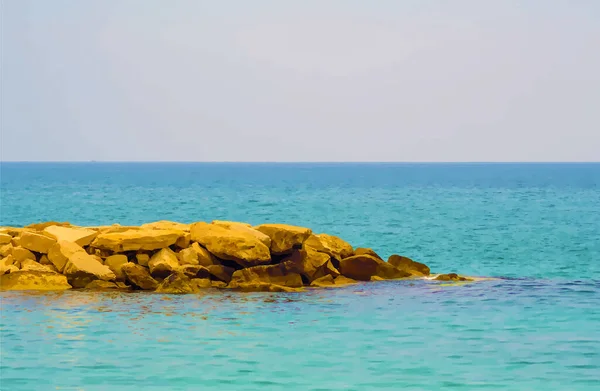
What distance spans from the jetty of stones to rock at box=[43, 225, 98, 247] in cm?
3

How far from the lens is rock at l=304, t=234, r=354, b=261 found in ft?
93.6

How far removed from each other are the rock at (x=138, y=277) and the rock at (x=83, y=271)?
0.56 m

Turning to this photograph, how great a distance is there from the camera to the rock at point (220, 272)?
26922 mm

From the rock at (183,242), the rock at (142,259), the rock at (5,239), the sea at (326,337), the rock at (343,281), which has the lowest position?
the sea at (326,337)

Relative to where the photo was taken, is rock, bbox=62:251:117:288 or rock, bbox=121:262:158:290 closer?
rock, bbox=121:262:158:290

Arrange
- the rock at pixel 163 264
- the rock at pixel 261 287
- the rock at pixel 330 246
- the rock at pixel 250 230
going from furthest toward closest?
1. the rock at pixel 330 246
2. the rock at pixel 250 230
3. the rock at pixel 163 264
4. the rock at pixel 261 287

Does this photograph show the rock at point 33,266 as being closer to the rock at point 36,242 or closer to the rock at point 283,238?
the rock at point 36,242

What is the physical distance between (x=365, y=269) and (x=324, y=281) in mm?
1682

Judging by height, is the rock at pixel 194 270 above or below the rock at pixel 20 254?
below

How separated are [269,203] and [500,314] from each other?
62076 millimetres

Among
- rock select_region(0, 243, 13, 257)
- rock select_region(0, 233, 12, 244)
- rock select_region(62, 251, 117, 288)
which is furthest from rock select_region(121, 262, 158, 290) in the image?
rock select_region(0, 233, 12, 244)

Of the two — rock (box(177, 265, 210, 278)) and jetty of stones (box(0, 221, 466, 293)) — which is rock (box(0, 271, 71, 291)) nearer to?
jetty of stones (box(0, 221, 466, 293))

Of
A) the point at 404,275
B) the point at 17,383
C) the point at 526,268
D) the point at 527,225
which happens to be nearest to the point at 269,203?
the point at 527,225

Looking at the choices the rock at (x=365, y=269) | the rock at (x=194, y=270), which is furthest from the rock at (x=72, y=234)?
the rock at (x=365, y=269)
